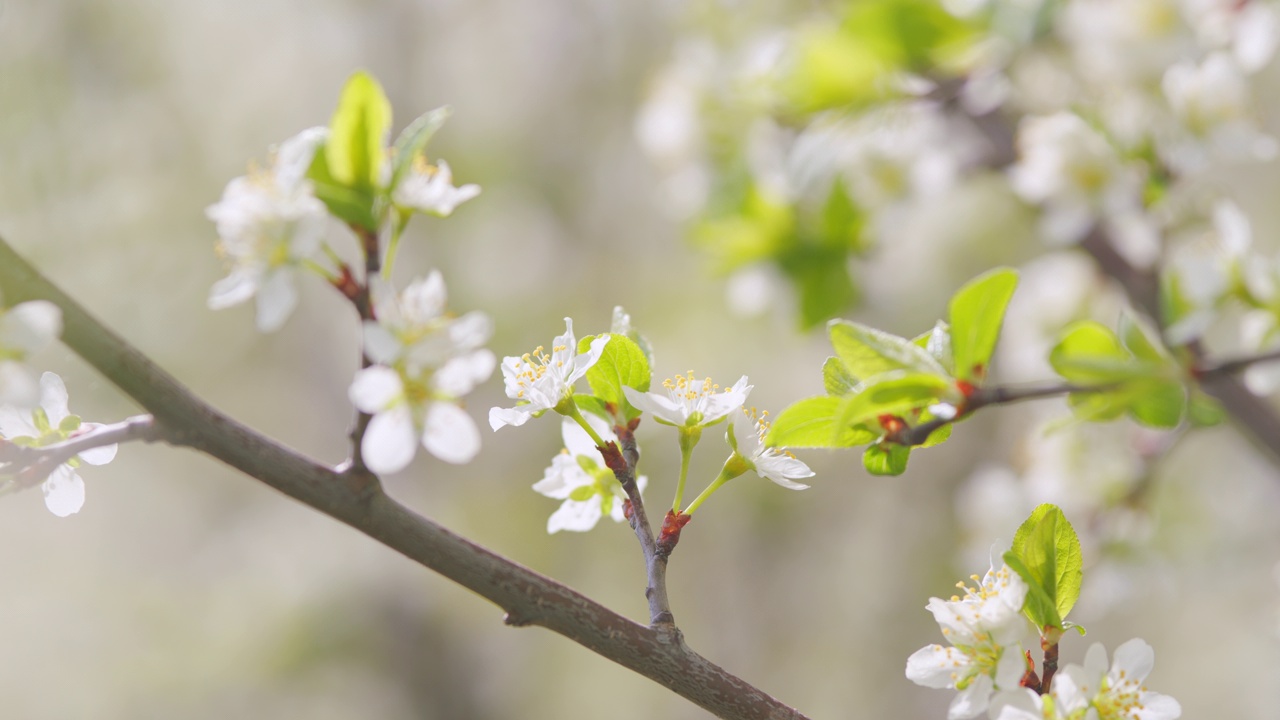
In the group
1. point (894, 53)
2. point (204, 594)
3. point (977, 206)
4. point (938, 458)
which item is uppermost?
point (938, 458)

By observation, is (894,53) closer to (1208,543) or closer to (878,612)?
(1208,543)

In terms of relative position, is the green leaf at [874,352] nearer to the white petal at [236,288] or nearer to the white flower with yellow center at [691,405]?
the white flower with yellow center at [691,405]

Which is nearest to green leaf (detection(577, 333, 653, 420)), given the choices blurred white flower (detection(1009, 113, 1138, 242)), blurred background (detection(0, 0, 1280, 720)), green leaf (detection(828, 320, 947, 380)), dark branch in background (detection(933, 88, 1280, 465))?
green leaf (detection(828, 320, 947, 380))

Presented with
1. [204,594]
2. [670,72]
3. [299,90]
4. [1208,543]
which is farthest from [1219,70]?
[204,594]

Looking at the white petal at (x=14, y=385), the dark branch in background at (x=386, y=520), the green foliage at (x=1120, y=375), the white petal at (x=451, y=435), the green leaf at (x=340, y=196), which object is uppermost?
the green foliage at (x=1120, y=375)

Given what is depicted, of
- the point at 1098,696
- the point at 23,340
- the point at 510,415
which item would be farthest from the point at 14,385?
the point at 1098,696

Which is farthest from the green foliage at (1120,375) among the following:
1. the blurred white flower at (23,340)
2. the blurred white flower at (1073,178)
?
the blurred white flower at (1073,178)
